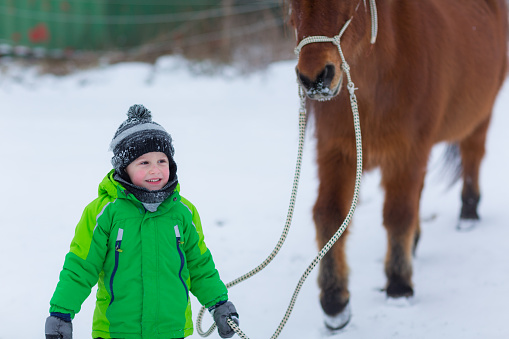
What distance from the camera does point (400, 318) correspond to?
118 inches

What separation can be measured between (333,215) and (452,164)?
2.29 m

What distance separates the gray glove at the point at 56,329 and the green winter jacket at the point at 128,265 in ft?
0.33

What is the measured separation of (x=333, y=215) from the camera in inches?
120

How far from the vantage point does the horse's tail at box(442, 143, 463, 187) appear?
4.82m

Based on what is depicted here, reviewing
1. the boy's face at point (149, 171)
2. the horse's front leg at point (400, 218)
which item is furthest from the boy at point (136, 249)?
the horse's front leg at point (400, 218)

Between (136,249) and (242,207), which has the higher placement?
(136,249)

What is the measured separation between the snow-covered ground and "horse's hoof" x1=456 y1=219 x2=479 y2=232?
0.26ft

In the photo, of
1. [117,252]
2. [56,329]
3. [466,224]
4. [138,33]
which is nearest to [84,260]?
[117,252]

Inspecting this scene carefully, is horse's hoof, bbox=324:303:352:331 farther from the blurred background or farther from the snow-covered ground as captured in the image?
the blurred background

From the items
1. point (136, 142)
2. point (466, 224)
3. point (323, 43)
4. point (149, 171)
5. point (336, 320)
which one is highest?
point (323, 43)

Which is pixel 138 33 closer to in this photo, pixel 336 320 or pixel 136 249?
pixel 336 320

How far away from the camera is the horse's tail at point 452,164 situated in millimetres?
4820

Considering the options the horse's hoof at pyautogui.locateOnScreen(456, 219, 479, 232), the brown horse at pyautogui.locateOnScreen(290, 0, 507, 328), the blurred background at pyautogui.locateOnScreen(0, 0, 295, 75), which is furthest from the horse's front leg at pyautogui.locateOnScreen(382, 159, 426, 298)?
the blurred background at pyautogui.locateOnScreen(0, 0, 295, 75)

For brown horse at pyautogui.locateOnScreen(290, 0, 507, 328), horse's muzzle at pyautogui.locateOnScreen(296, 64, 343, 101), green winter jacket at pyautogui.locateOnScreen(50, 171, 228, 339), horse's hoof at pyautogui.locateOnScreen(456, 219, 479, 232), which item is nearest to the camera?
green winter jacket at pyautogui.locateOnScreen(50, 171, 228, 339)
